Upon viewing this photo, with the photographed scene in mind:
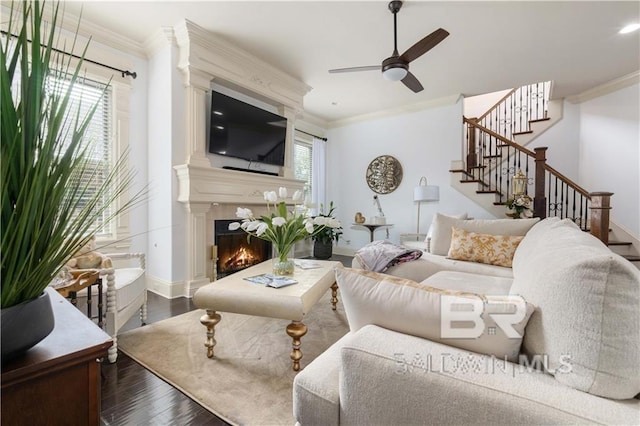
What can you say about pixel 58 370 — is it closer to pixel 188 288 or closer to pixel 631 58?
pixel 188 288

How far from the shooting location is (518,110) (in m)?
5.52

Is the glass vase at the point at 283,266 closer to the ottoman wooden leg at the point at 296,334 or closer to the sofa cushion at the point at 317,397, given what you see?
the ottoman wooden leg at the point at 296,334

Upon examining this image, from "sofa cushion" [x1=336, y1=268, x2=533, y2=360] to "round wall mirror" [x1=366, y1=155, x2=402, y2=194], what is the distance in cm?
469

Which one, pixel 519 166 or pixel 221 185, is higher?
pixel 519 166

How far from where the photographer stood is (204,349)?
1940mm

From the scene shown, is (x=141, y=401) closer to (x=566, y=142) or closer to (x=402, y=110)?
(x=402, y=110)

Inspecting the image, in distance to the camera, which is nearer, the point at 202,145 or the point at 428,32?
the point at 428,32

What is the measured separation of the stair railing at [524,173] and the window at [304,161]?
9.35 ft

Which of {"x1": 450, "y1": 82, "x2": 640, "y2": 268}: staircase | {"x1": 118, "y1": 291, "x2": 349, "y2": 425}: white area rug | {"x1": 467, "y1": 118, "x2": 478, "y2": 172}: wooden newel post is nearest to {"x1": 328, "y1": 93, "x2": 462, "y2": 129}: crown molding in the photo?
{"x1": 450, "y1": 82, "x2": 640, "y2": 268}: staircase

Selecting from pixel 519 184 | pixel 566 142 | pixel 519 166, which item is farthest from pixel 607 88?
pixel 519 184

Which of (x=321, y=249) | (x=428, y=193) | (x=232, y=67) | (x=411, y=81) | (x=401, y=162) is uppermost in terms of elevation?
(x=232, y=67)

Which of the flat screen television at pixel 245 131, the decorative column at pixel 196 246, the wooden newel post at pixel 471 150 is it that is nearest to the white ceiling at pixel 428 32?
the flat screen television at pixel 245 131

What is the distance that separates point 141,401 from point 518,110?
6.84 metres

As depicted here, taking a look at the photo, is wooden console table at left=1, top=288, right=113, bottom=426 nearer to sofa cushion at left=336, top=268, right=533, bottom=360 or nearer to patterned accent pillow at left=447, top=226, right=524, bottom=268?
sofa cushion at left=336, top=268, right=533, bottom=360
